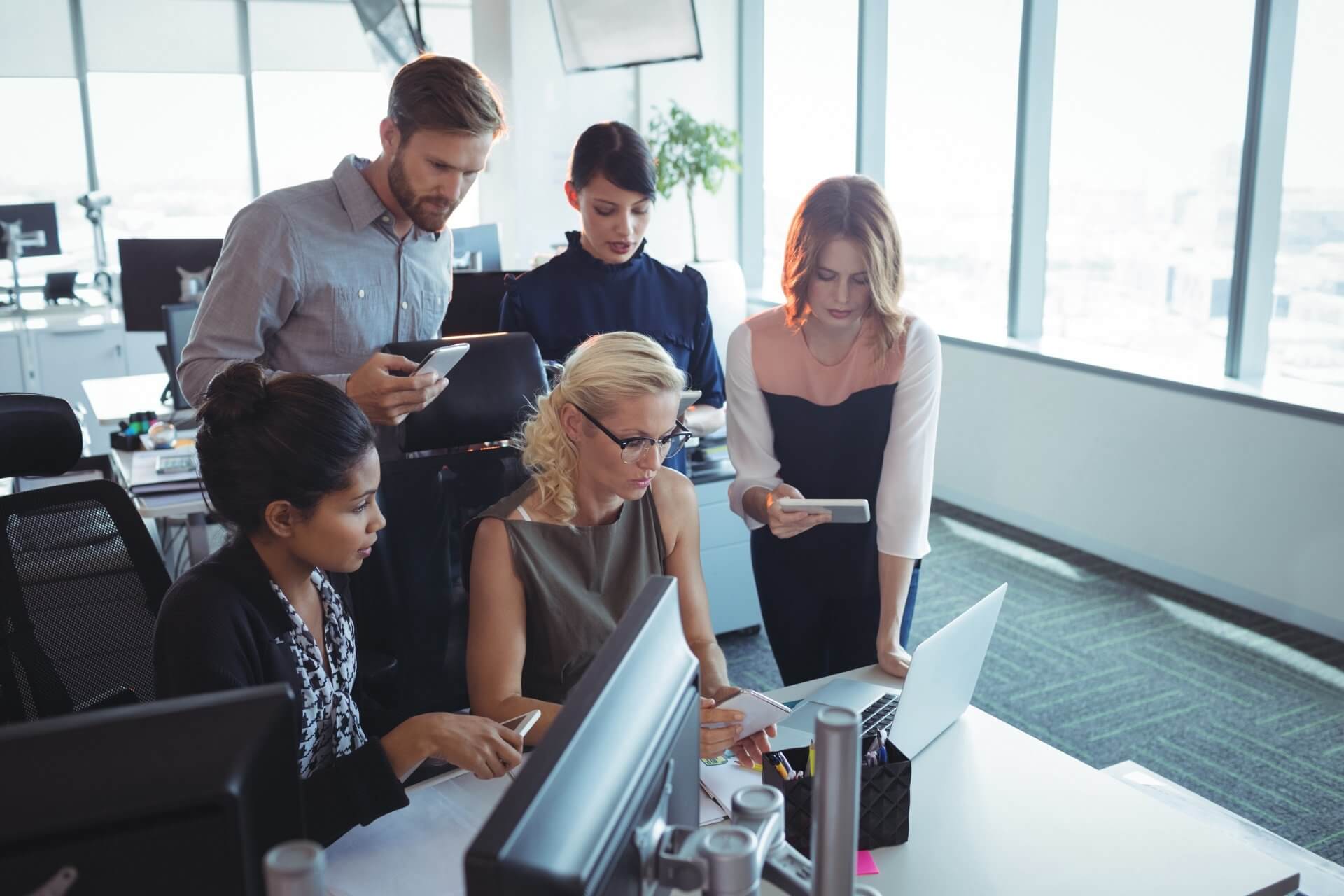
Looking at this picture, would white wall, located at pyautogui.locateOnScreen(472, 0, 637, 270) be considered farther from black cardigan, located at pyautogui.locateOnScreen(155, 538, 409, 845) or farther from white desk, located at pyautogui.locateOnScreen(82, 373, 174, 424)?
black cardigan, located at pyautogui.locateOnScreen(155, 538, 409, 845)

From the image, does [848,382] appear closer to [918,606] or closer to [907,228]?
[918,606]

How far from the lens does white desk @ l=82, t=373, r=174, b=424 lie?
3838 mm

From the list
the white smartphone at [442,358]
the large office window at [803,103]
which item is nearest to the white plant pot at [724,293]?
the large office window at [803,103]

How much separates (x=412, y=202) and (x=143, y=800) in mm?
1593

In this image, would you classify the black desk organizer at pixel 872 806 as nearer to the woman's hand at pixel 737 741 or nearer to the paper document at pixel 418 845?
the woman's hand at pixel 737 741

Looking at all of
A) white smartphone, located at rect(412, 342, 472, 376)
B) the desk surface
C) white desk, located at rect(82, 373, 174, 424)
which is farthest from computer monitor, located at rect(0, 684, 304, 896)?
white desk, located at rect(82, 373, 174, 424)

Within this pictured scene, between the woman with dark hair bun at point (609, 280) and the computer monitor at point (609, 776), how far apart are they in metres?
1.65

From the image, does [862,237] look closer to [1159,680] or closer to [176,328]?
[1159,680]

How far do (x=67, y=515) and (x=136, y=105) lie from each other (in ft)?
23.3

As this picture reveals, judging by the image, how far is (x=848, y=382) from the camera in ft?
6.73

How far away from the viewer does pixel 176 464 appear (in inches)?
120

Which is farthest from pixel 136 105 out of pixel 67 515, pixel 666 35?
pixel 67 515

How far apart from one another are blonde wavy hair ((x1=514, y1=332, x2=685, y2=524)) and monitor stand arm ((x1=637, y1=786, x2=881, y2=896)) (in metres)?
1.08

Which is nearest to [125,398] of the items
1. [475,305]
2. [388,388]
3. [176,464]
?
[176,464]
